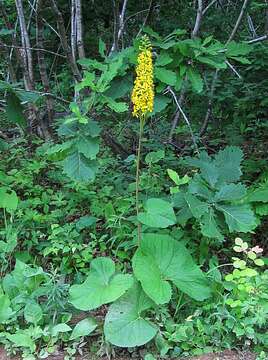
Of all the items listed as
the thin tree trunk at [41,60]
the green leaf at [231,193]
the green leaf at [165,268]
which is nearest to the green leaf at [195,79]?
the green leaf at [231,193]

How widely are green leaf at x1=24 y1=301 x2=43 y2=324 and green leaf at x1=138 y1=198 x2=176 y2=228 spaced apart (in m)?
0.86

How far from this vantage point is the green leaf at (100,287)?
2.86 m

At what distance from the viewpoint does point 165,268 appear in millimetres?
3047

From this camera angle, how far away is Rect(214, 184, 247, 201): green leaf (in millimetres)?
3293

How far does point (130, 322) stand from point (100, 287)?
0.28 m

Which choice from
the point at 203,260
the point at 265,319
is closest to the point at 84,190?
the point at 203,260

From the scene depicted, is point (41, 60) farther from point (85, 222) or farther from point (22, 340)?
point (22, 340)

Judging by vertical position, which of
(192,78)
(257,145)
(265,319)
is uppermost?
(192,78)

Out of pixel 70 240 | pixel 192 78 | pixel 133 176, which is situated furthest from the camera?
pixel 133 176

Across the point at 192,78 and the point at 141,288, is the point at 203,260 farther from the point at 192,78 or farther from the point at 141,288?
the point at 192,78

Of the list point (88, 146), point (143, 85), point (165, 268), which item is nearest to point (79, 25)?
point (88, 146)

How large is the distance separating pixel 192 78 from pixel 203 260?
4.36 feet

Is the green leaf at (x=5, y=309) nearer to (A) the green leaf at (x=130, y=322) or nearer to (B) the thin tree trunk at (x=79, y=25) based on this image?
(A) the green leaf at (x=130, y=322)

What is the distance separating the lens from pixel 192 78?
342 centimetres
